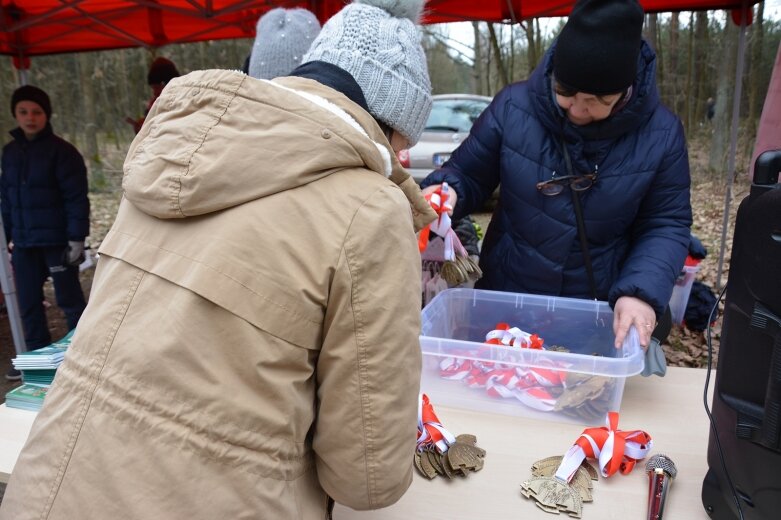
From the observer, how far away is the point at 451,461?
111 cm

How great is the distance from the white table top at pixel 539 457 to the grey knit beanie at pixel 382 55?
0.66m

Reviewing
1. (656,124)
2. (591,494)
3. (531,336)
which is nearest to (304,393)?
(591,494)

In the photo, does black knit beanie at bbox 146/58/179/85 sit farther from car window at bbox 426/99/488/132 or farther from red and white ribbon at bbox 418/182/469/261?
car window at bbox 426/99/488/132

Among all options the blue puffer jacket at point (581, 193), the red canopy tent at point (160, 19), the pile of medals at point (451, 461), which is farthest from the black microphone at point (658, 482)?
the red canopy tent at point (160, 19)

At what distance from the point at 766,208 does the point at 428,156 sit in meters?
6.28

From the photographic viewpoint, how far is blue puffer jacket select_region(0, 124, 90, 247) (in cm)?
362

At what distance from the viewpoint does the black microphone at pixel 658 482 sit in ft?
3.23

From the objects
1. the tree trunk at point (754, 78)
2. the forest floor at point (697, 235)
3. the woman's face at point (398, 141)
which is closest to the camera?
the woman's face at point (398, 141)

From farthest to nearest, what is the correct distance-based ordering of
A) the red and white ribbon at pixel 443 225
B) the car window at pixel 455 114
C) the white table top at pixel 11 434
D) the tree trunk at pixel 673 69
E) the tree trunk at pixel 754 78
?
the tree trunk at pixel 673 69
the tree trunk at pixel 754 78
the car window at pixel 455 114
the red and white ribbon at pixel 443 225
the white table top at pixel 11 434

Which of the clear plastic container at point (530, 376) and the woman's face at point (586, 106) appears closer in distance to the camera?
the clear plastic container at point (530, 376)

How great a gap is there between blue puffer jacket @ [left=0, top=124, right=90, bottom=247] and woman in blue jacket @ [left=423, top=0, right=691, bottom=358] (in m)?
2.81

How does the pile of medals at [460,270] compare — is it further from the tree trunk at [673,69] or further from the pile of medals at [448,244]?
the tree trunk at [673,69]

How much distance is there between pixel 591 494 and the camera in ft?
3.43

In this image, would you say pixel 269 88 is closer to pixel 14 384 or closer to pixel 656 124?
pixel 656 124
